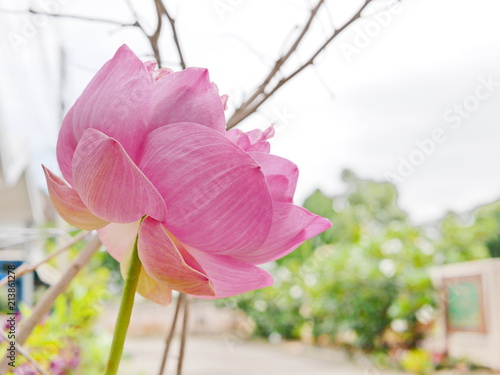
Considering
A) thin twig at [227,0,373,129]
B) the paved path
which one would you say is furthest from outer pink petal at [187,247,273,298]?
the paved path

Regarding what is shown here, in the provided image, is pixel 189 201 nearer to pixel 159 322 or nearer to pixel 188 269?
pixel 188 269

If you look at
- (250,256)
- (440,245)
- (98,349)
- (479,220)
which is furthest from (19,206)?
(479,220)

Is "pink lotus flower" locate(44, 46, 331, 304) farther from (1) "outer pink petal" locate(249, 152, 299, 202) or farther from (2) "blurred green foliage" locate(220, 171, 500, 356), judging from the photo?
(2) "blurred green foliage" locate(220, 171, 500, 356)

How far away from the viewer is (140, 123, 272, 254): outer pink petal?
14 centimetres

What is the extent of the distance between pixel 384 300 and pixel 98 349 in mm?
3540

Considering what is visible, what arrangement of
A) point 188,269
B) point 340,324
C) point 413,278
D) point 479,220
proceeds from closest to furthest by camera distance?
1. point 188,269
2. point 413,278
3. point 340,324
4. point 479,220

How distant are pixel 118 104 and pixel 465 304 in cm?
531

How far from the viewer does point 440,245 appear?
19.5 feet

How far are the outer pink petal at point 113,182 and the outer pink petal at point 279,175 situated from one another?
0.04 m

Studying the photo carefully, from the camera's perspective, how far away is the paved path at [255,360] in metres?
5.79

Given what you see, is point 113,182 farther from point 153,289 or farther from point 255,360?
point 255,360

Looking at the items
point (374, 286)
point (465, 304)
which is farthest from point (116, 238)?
point (374, 286)

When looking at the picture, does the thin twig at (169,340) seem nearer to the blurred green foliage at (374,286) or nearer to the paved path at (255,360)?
the blurred green foliage at (374,286)

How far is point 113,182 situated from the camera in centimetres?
14
